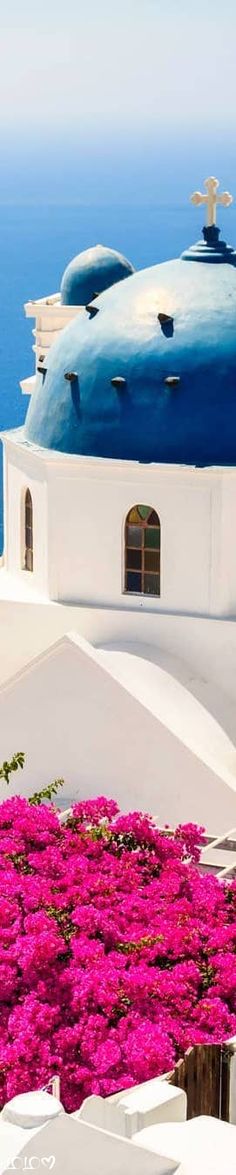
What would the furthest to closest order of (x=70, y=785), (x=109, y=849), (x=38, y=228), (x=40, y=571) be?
1. (x=38, y=228)
2. (x=40, y=571)
3. (x=70, y=785)
4. (x=109, y=849)

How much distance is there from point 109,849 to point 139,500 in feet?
15.9

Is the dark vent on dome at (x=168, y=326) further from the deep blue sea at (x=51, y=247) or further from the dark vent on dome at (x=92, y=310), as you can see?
the deep blue sea at (x=51, y=247)

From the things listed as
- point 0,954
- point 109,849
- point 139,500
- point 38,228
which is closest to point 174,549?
point 139,500

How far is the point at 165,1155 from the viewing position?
1356 cm

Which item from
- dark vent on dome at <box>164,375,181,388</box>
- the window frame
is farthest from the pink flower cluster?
the window frame

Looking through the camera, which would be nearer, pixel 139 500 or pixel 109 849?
pixel 109 849

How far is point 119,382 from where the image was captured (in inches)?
960

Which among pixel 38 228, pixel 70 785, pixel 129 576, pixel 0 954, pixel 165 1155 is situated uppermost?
pixel 38 228

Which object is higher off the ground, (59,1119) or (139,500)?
(139,500)

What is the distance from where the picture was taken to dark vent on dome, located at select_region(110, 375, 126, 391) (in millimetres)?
24391

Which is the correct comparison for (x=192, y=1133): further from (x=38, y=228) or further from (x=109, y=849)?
(x=38, y=228)

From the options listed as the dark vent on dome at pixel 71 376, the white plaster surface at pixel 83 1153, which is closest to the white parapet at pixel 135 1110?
the white plaster surface at pixel 83 1153

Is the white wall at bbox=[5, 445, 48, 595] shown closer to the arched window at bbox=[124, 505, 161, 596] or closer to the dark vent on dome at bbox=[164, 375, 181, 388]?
the arched window at bbox=[124, 505, 161, 596]

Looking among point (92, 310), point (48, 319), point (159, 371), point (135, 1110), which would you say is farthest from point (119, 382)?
point (135, 1110)
